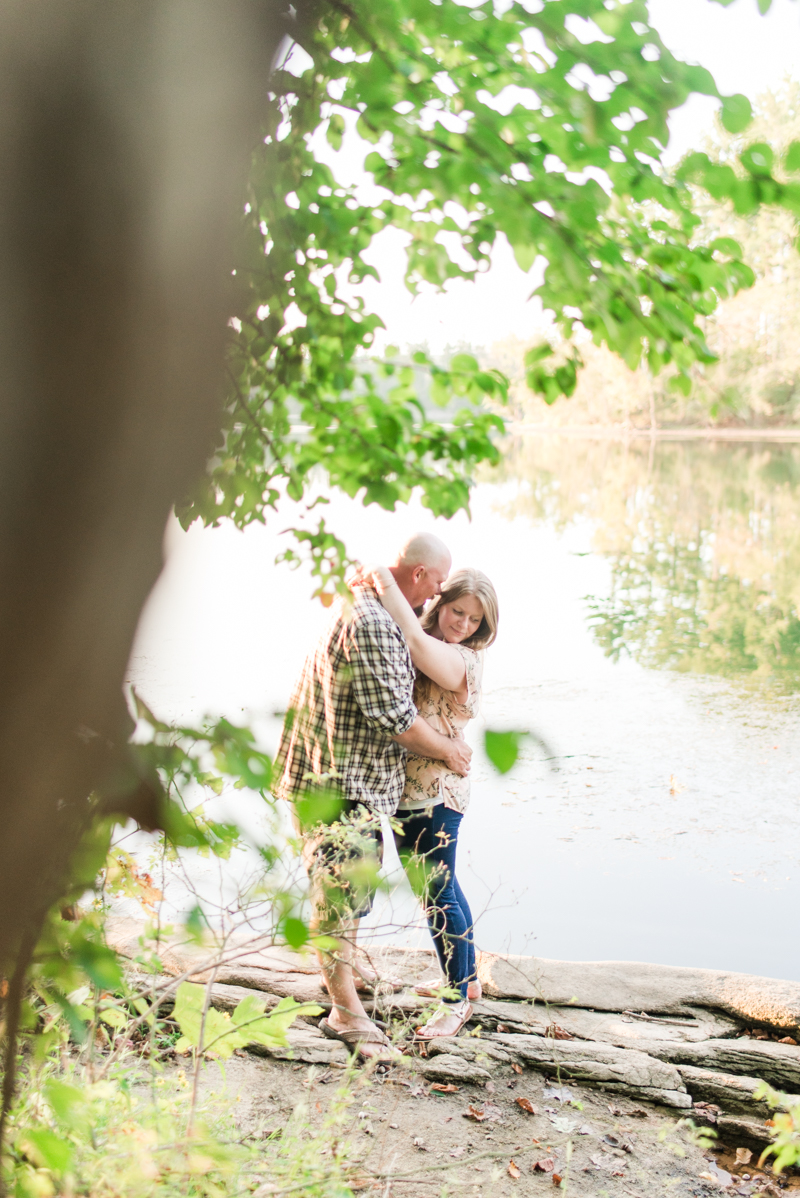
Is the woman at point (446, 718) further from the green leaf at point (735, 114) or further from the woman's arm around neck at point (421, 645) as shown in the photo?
the green leaf at point (735, 114)

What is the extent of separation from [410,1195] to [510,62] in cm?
308

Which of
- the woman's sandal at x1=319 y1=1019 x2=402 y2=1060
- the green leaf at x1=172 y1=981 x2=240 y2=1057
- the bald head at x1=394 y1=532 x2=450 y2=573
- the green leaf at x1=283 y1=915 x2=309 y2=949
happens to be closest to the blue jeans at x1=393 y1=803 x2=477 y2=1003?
the woman's sandal at x1=319 y1=1019 x2=402 y2=1060

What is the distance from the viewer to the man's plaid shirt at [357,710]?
3.44m

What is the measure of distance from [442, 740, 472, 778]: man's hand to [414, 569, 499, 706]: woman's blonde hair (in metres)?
0.25

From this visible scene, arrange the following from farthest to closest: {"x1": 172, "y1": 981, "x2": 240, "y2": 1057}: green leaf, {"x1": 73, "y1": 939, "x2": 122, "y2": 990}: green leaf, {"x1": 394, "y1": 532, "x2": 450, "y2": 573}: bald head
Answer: {"x1": 394, "y1": 532, "x2": 450, "y2": 573}: bald head → {"x1": 172, "y1": 981, "x2": 240, "y2": 1057}: green leaf → {"x1": 73, "y1": 939, "x2": 122, "y2": 990}: green leaf

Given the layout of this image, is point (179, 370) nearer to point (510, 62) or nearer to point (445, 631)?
point (510, 62)

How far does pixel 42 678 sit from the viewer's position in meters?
1.13

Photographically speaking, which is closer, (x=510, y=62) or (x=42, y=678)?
(x=42, y=678)

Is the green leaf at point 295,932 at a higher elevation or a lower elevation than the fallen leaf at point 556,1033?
higher

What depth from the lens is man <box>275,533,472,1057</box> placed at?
3445 millimetres

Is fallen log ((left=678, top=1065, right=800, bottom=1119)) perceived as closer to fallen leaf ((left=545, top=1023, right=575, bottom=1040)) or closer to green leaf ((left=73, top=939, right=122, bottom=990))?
fallen leaf ((left=545, top=1023, right=575, bottom=1040))

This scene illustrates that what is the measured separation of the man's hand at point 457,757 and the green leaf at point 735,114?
2.57 m

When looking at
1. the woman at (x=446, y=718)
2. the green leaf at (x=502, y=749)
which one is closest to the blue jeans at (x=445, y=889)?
the woman at (x=446, y=718)

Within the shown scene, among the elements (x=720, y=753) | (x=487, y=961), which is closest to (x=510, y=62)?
(x=487, y=961)
